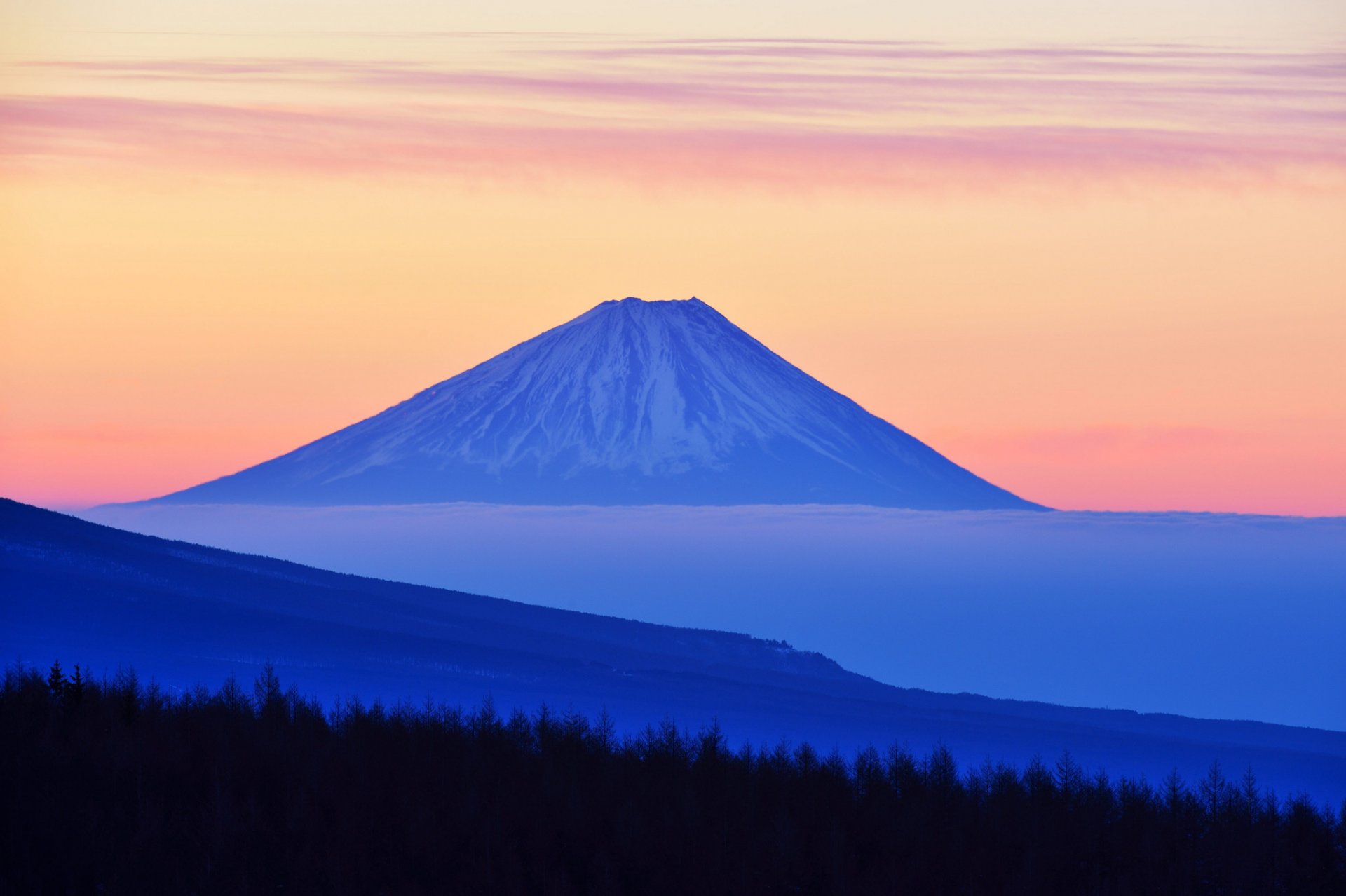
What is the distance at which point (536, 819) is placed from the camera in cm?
2527

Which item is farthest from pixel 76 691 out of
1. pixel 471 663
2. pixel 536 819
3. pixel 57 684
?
pixel 471 663

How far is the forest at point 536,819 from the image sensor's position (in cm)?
2300

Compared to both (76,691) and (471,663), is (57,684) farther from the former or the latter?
(471,663)

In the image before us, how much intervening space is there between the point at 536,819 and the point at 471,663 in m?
101

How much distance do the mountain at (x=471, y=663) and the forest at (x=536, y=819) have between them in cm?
6711

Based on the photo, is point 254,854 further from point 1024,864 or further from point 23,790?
point 1024,864

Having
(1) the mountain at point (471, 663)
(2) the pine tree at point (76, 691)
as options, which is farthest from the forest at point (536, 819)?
(1) the mountain at point (471, 663)

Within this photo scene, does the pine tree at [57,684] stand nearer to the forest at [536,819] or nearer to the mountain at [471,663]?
the forest at [536,819]

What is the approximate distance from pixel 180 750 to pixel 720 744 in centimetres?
1225

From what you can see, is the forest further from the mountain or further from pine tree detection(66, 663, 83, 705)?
the mountain

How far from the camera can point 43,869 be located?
2217 cm

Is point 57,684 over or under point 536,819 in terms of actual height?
over

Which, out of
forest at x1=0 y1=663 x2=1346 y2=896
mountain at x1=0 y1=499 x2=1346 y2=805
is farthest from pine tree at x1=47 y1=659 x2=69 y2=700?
mountain at x1=0 y1=499 x2=1346 y2=805

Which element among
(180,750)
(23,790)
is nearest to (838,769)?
(180,750)
